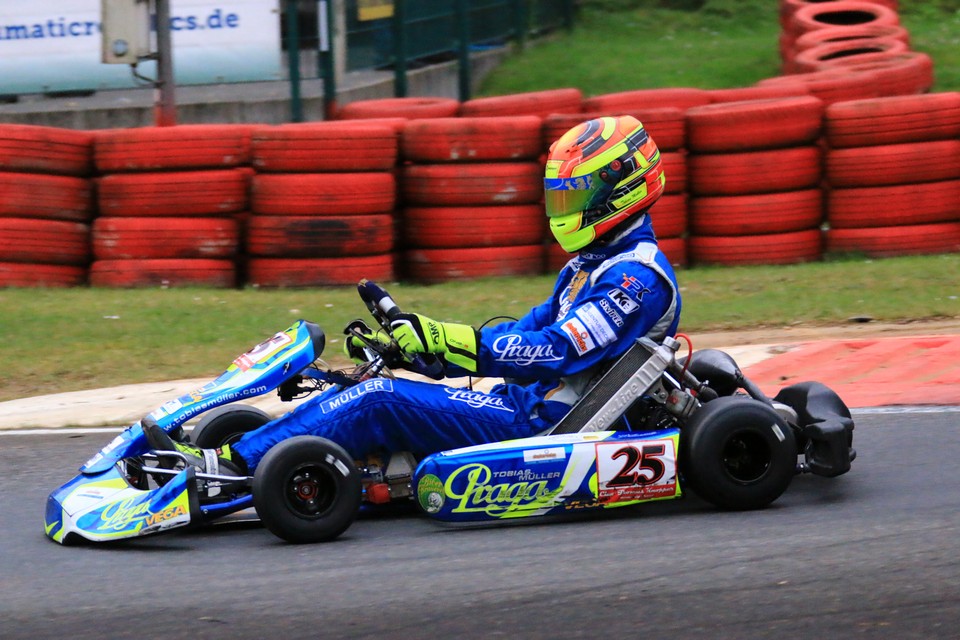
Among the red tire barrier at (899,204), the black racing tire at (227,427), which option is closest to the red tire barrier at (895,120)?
the red tire barrier at (899,204)

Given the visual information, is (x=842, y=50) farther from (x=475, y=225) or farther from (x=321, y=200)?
(x=321, y=200)

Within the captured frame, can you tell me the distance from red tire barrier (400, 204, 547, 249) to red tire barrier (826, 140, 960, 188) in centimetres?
214

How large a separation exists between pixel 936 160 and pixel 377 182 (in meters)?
3.76

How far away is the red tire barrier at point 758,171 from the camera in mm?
8852

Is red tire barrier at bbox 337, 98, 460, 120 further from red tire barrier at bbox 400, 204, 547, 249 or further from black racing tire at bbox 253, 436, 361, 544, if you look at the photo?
black racing tire at bbox 253, 436, 361, 544

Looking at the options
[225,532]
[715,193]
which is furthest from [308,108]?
[225,532]

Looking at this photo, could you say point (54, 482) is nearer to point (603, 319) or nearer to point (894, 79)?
point (603, 319)

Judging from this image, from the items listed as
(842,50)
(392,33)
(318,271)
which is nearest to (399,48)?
(392,33)

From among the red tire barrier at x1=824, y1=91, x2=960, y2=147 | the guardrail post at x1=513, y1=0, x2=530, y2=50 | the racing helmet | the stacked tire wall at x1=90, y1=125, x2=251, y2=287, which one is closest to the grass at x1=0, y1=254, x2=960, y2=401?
the stacked tire wall at x1=90, y1=125, x2=251, y2=287

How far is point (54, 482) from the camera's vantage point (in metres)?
5.15

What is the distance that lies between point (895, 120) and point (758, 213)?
1093 mm

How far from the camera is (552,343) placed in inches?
168

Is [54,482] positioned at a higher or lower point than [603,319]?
lower

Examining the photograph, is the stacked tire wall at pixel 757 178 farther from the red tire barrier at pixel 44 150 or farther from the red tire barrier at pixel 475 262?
the red tire barrier at pixel 44 150
